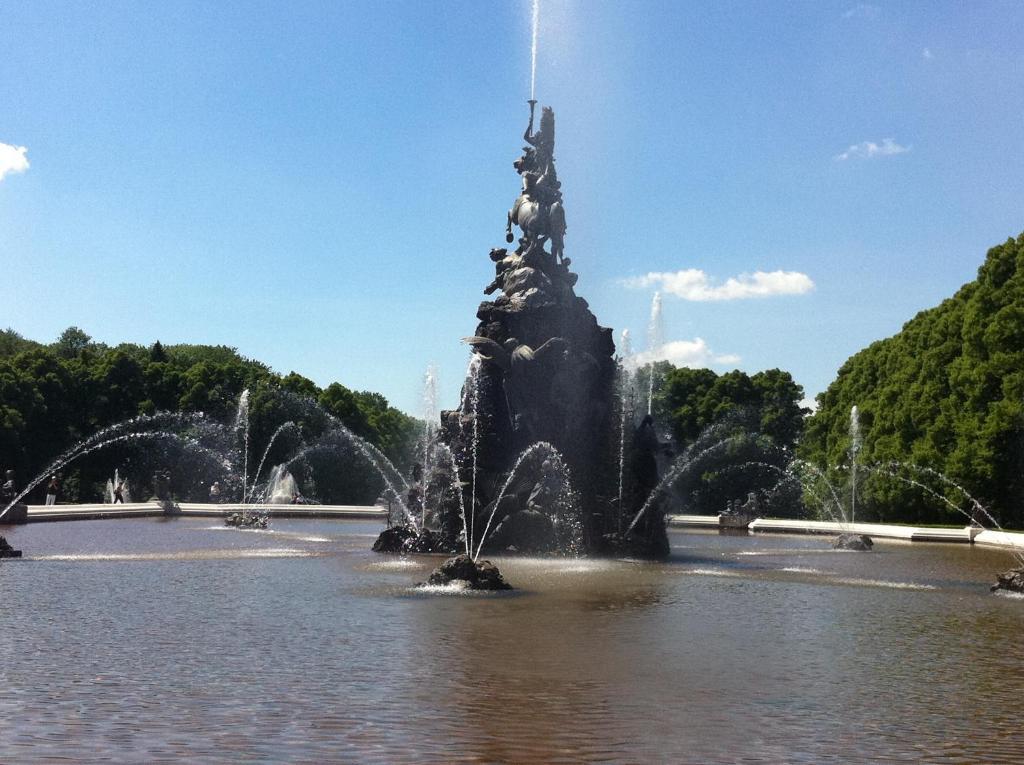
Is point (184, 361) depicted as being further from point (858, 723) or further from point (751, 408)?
point (858, 723)

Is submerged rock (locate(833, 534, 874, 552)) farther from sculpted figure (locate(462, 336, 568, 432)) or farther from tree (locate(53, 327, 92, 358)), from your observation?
tree (locate(53, 327, 92, 358))

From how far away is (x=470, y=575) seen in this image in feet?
70.9

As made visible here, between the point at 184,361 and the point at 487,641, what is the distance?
3854 inches

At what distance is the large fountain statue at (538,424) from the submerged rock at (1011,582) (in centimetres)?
1232

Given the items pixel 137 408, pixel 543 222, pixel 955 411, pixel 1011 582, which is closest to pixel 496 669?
pixel 1011 582

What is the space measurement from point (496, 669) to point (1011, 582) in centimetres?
1579

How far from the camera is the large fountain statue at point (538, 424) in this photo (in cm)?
3356

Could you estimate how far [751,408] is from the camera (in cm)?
8569

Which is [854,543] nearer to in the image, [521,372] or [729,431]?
[521,372]

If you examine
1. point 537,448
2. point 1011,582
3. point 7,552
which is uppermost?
point 537,448

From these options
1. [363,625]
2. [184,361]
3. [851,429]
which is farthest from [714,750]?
[184,361]

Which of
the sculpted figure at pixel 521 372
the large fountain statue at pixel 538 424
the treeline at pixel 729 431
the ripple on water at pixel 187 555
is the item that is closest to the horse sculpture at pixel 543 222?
the large fountain statue at pixel 538 424

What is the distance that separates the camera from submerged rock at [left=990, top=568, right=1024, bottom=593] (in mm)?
23688

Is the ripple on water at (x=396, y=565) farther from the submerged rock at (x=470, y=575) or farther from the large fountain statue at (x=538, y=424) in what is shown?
the submerged rock at (x=470, y=575)
